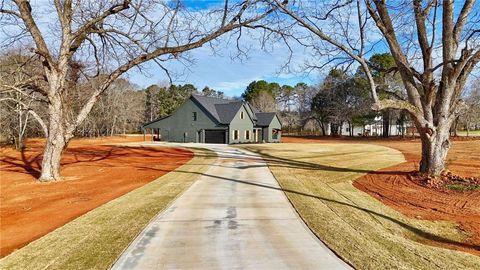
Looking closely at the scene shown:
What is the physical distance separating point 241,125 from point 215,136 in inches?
143

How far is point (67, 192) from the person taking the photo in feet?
37.9

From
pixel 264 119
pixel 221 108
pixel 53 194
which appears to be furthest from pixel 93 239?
pixel 264 119

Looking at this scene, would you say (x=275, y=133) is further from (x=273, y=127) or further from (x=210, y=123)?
(x=210, y=123)

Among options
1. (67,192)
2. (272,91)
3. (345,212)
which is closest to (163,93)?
(272,91)

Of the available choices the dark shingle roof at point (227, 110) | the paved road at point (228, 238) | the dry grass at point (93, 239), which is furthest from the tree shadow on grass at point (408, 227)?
the dark shingle roof at point (227, 110)

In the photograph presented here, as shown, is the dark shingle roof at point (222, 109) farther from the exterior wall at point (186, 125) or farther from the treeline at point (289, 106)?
the treeline at point (289, 106)

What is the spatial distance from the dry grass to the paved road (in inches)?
10.7

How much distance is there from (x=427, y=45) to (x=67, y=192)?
47.6 feet

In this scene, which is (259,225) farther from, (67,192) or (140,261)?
(67,192)

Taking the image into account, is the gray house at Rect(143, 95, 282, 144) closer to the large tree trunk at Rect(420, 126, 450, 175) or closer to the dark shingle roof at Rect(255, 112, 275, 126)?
the dark shingle roof at Rect(255, 112, 275, 126)

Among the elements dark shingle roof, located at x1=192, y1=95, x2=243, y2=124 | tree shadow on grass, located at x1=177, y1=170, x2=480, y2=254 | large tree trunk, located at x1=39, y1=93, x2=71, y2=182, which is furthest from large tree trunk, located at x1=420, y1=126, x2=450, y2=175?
dark shingle roof, located at x1=192, y1=95, x2=243, y2=124

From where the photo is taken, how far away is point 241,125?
138ft

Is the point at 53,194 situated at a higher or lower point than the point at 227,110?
lower

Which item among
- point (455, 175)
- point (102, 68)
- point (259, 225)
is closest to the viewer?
point (259, 225)
